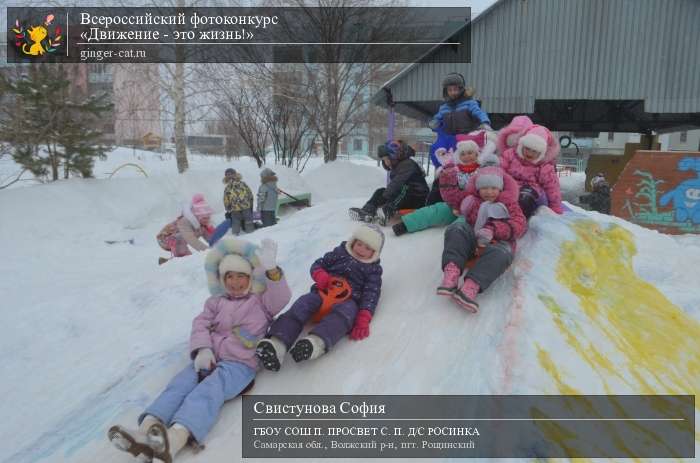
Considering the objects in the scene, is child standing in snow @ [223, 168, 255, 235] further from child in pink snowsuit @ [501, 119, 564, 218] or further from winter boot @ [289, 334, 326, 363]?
winter boot @ [289, 334, 326, 363]

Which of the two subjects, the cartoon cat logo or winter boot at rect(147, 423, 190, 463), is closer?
winter boot at rect(147, 423, 190, 463)

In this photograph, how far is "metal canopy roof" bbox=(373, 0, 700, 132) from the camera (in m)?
10.6

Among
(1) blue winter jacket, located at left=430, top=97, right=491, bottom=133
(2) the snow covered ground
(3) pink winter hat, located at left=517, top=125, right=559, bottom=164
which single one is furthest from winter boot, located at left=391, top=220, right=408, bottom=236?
(1) blue winter jacket, located at left=430, top=97, right=491, bottom=133

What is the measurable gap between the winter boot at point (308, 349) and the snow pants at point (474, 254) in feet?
3.80

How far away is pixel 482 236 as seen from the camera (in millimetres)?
3648

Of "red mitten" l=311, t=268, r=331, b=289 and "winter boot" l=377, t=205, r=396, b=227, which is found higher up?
"winter boot" l=377, t=205, r=396, b=227

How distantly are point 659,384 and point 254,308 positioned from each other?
8.40 ft

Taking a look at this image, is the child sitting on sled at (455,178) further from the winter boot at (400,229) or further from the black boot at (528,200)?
the black boot at (528,200)

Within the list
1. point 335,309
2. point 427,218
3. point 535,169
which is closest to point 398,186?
point 427,218

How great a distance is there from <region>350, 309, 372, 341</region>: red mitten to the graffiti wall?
8.61 meters

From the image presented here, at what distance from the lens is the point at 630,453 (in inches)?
88.8

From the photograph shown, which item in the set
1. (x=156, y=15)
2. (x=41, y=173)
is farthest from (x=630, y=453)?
(x=156, y=15)
